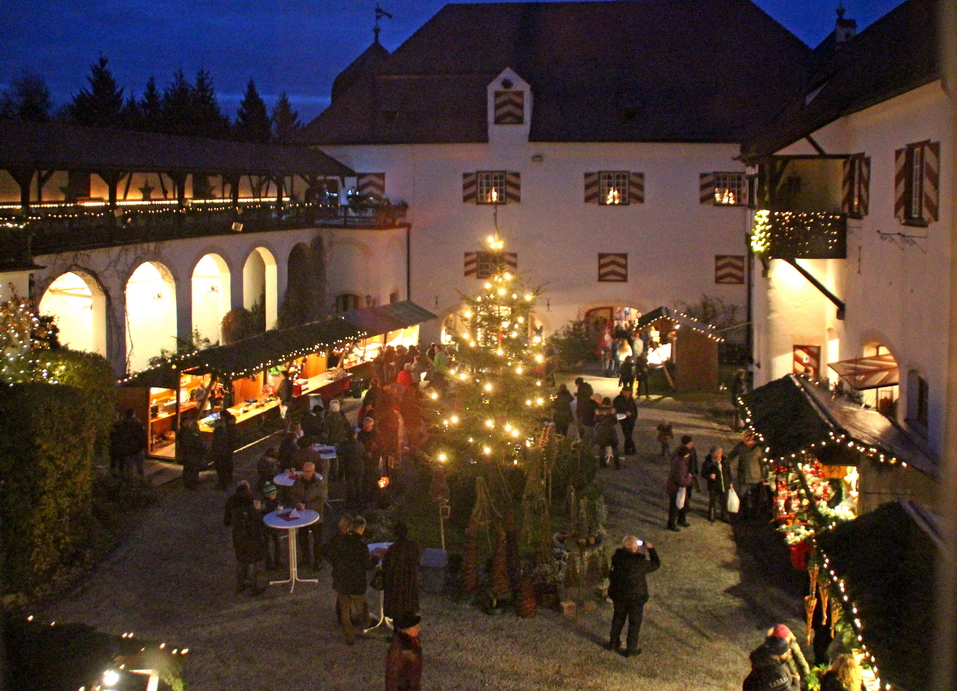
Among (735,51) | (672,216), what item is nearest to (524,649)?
(672,216)

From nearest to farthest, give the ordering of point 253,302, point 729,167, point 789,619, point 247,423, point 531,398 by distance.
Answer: point 789,619 → point 531,398 → point 247,423 → point 253,302 → point 729,167

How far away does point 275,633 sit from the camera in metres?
11.3

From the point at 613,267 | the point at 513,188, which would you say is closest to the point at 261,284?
the point at 513,188

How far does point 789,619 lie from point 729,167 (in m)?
23.7

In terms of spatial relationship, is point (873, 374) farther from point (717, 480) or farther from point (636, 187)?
point (636, 187)

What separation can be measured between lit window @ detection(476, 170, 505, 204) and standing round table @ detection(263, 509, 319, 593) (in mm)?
23066

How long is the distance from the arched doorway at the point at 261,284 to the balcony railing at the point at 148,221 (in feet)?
3.47

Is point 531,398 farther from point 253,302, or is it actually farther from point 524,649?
point 253,302

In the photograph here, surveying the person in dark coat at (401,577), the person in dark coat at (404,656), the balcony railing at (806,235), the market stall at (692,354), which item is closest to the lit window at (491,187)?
the market stall at (692,354)

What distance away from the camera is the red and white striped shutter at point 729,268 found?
1337 inches

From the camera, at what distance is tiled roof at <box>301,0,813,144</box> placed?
113ft

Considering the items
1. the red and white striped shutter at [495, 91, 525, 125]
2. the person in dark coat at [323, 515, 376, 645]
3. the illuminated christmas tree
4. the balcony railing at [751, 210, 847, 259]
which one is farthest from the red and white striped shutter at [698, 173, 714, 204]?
the person in dark coat at [323, 515, 376, 645]

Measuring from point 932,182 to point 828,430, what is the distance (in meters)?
3.53

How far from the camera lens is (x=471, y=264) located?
35.3 metres
